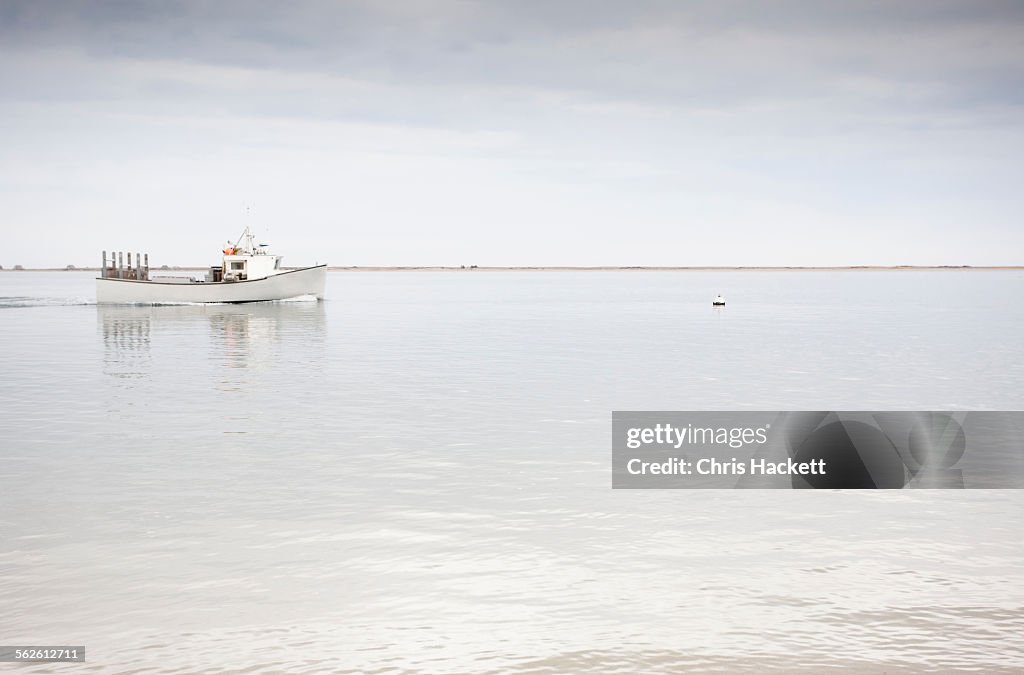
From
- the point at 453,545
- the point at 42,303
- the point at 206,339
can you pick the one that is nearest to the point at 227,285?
the point at 42,303

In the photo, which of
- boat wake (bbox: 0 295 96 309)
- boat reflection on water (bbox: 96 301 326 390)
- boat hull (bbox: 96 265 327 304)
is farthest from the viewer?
boat wake (bbox: 0 295 96 309)

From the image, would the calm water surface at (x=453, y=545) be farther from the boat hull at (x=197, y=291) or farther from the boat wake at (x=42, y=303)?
the boat wake at (x=42, y=303)

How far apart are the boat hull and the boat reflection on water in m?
8.13

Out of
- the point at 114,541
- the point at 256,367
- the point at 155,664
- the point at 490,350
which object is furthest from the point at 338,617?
the point at 490,350

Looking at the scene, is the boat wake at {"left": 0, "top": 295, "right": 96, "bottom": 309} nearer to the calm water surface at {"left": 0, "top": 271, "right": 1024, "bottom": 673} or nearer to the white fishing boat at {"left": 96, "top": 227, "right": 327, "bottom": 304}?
the white fishing boat at {"left": 96, "top": 227, "right": 327, "bottom": 304}

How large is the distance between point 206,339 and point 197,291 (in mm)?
49731

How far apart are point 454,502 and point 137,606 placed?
626 centimetres

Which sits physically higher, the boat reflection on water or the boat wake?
the boat wake

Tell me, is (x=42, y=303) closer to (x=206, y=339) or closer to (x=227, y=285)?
(x=227, y=285)

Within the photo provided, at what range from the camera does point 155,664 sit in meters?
9.19

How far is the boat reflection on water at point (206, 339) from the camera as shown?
3934cm

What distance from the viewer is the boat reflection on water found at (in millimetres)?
39344

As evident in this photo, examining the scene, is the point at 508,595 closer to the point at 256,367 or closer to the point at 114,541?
the point at 114,541

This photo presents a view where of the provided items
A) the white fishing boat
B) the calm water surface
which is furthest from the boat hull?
the calm water surface
